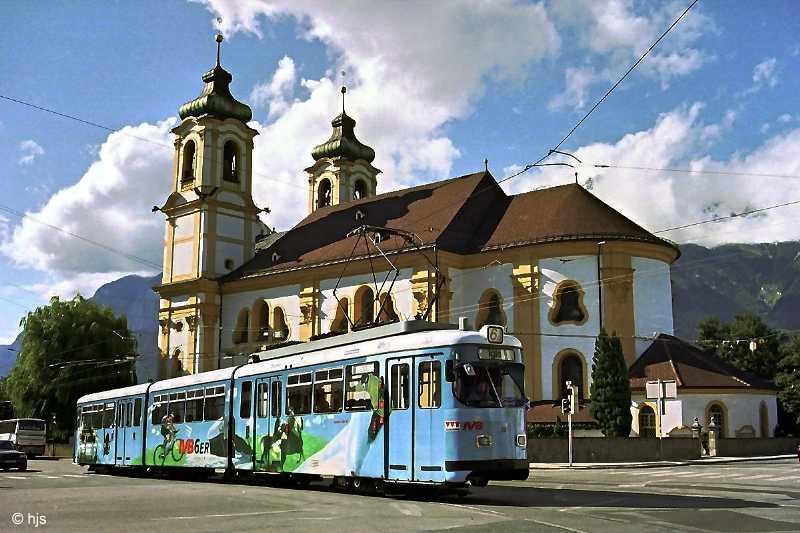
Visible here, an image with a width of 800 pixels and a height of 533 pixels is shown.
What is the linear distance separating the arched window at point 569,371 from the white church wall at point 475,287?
10.7ft

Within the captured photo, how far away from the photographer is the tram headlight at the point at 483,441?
14.9m

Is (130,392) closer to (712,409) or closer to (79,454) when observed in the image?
(79,454)

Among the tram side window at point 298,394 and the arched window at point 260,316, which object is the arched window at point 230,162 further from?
the tram side window at point 298,394

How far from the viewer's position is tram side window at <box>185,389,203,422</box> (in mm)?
23562

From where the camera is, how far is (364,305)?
46.1 m

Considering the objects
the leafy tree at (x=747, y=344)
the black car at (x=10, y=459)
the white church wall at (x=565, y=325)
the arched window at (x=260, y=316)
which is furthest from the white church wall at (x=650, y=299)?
the leafy tree at (x=747, y=344)

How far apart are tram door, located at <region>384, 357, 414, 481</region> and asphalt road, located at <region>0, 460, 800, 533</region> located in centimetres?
59

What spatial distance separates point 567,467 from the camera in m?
31.5

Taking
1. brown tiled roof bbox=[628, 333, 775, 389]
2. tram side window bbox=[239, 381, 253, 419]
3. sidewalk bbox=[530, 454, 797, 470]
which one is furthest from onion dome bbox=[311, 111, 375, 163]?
tram side window bbox=[239, 381, 253, 419]

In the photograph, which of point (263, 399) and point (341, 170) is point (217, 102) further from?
point (263, 399)

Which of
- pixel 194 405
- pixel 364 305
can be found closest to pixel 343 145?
pixel 364 305

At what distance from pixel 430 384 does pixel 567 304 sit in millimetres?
26998

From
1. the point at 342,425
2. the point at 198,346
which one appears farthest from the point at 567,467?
the point at 198,346

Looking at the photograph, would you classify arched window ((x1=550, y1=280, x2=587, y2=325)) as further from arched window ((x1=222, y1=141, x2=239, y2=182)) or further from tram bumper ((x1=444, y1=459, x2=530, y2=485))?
tram bumper ((x1=444, y1=459, x2=530, y2=485))
